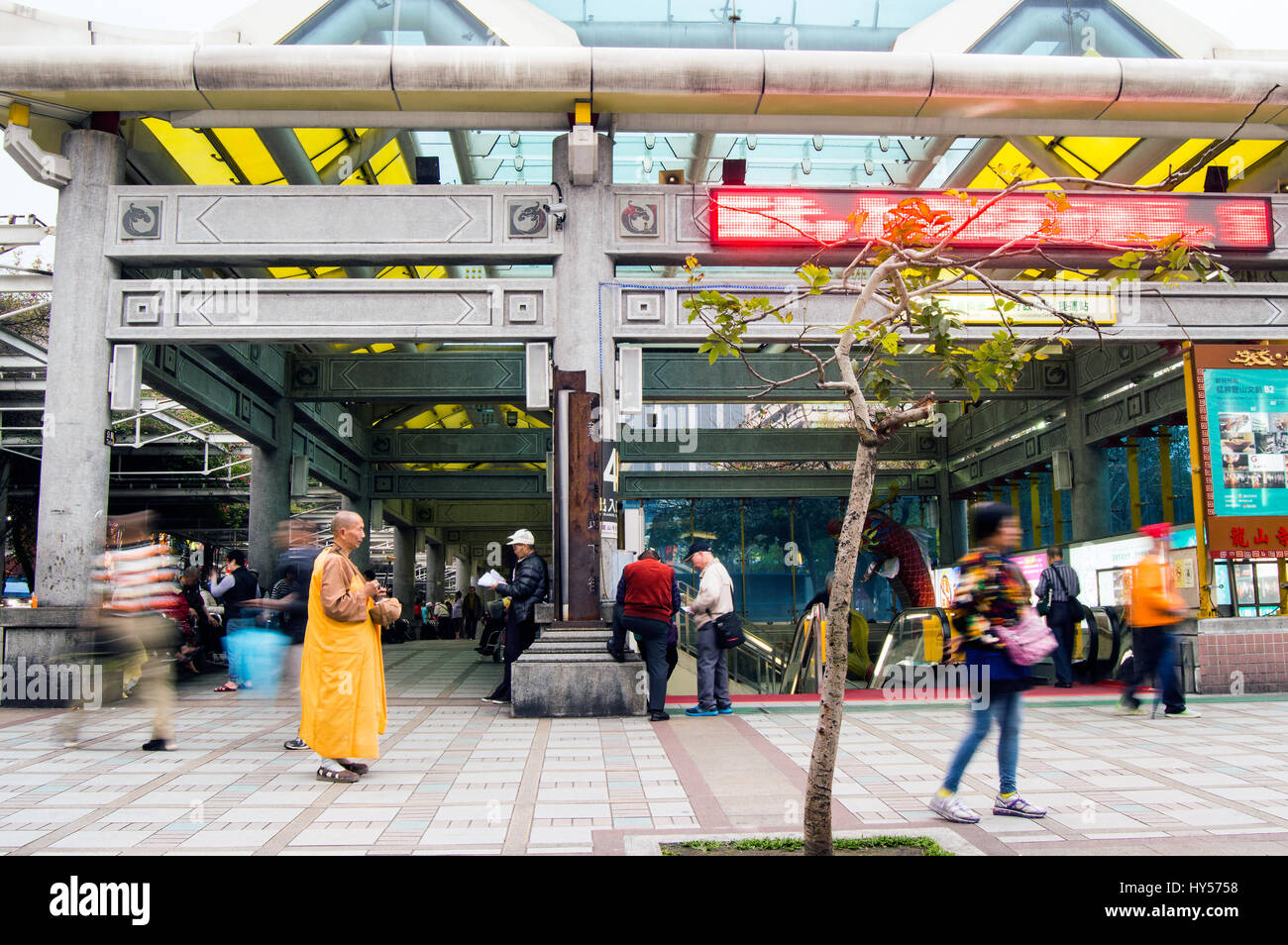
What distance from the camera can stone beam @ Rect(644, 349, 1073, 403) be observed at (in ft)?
47.6

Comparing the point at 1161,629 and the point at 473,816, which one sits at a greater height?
the point at 1161,629

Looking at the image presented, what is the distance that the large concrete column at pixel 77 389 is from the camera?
859 cm

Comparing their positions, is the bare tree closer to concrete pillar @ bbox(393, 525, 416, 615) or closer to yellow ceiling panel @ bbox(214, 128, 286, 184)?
yellow ceiling panel @ bbox(214, 128, 286, 184)

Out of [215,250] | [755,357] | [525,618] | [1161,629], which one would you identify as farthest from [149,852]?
[755,357]

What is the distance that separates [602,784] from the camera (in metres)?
5.38

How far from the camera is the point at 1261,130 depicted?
9227 millimetres

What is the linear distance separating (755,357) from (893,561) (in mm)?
3956

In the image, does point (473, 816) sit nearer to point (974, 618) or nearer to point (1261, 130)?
point (974, 618)

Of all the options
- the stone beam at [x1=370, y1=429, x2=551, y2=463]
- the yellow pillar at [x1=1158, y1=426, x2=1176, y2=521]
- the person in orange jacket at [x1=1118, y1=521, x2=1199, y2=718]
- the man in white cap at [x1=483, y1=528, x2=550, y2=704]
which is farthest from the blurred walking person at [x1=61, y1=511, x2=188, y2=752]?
the yellow pillar at [x1=1158, y1=426, x2=1176, y2=521]

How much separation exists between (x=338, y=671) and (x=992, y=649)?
350cm

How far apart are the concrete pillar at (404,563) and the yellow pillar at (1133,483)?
1692cm

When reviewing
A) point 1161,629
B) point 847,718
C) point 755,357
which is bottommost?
point 847,718

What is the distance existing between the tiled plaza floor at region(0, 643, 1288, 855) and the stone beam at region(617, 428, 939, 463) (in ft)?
35.3

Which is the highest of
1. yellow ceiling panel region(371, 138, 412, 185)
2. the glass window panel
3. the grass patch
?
yellow ceiling panel region(371, 138, 412, 185)
